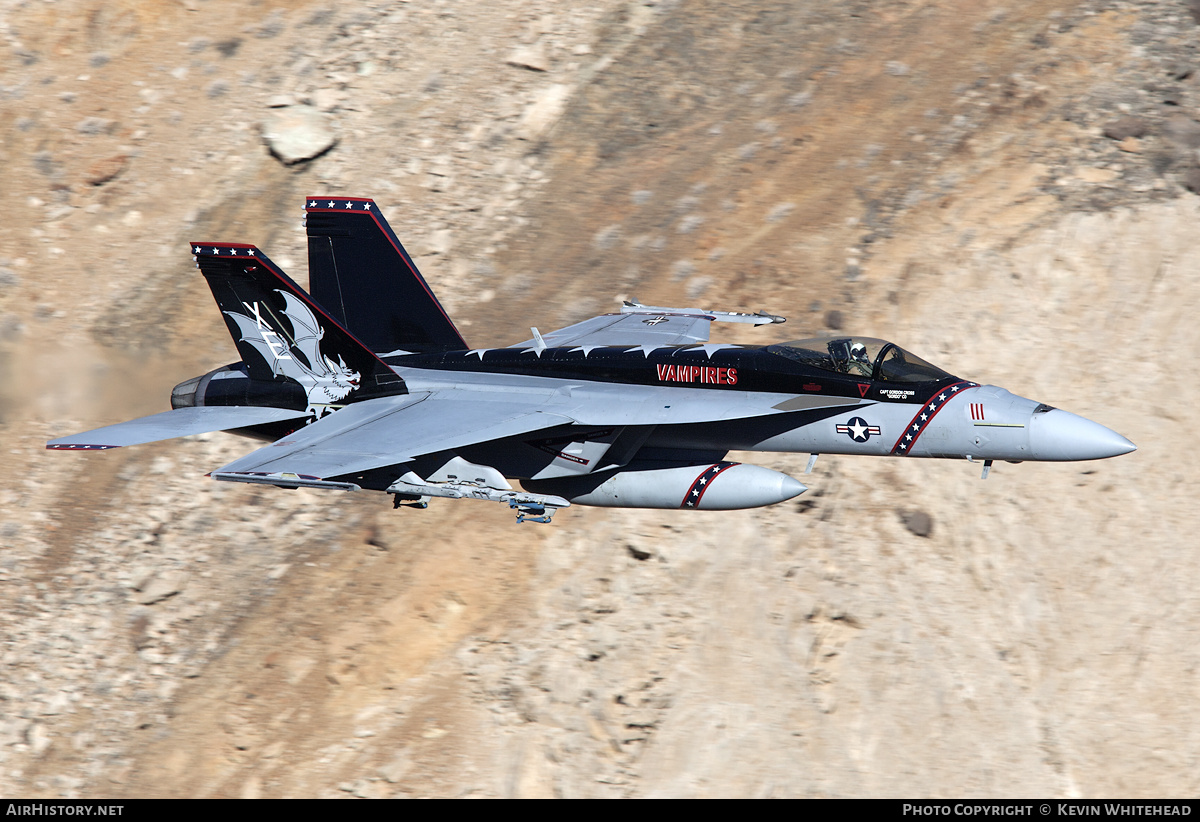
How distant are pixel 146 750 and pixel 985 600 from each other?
52.4 ft

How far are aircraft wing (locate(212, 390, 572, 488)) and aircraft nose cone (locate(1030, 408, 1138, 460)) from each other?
24.0 ft

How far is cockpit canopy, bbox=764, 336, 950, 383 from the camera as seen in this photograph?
1689cm

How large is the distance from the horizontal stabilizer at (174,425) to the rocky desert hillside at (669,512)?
3111mm

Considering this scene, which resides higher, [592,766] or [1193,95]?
[1193,95]

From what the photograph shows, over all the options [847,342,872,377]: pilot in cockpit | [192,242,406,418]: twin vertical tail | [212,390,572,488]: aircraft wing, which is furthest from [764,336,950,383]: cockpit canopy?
[192,242,406,418]: twin vertical tail

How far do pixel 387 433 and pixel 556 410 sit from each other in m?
2.79

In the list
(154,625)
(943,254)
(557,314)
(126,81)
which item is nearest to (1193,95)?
(943,254)

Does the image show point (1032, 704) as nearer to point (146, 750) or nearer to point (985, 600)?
point (985, 600)

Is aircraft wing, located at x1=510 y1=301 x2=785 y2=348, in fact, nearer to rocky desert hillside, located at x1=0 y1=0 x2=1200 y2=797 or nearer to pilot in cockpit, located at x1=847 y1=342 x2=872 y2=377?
rocky desert hillside, located at x1=0 y1=0 x2=1200 y2=797

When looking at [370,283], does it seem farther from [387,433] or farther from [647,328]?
[647,328]

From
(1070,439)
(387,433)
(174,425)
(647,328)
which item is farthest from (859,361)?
(174,425)

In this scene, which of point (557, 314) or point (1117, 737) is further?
point (557, 314)

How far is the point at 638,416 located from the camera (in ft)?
56.8

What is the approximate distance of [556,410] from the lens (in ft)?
58.4
